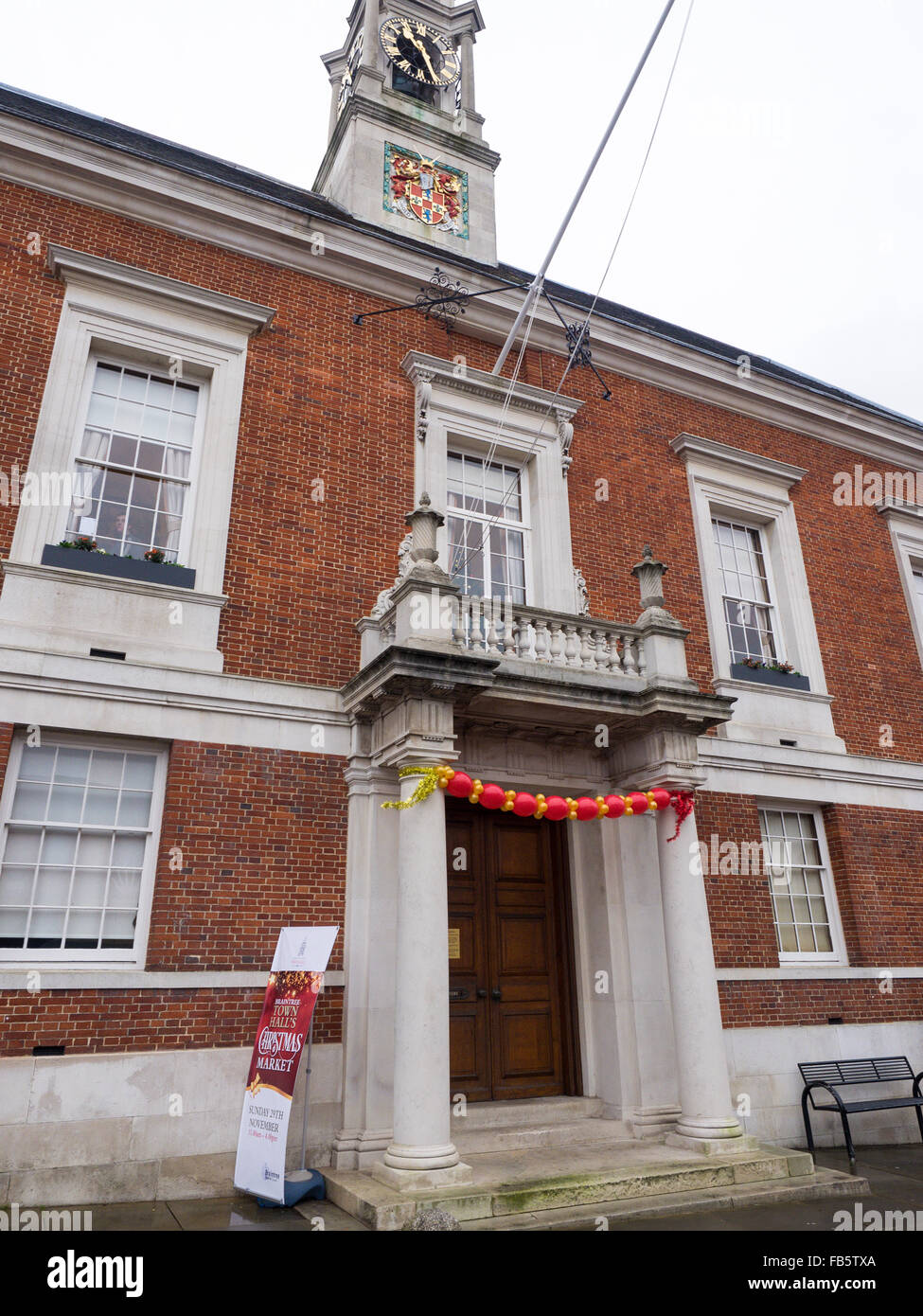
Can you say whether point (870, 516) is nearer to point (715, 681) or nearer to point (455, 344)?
point (715, 681)

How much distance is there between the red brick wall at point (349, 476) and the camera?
8.70m

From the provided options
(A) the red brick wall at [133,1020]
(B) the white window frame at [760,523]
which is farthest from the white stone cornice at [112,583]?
(B) the white window frame at [760,523]

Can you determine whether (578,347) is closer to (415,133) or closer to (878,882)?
(415,133)

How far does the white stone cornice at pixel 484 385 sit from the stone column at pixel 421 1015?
5.35 metres

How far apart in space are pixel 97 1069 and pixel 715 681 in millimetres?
7984

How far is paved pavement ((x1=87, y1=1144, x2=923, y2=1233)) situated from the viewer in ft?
19.9

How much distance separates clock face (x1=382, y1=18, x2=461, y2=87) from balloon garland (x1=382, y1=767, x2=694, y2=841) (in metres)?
12.7

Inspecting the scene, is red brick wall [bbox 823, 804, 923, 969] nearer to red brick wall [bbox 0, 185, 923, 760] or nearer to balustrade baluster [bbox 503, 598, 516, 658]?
red brick wall [bbox 0, 185, 923, 760]

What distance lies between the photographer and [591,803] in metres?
8.14

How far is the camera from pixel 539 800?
8047 millimetres

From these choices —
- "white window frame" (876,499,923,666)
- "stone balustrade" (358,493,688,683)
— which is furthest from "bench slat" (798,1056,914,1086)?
"white window frame" (876,499,923,666)

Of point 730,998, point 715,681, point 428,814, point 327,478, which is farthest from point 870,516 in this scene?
point 428,814

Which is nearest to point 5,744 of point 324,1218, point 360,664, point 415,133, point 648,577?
point 360,664

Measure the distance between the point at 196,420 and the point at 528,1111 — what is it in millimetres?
7841
